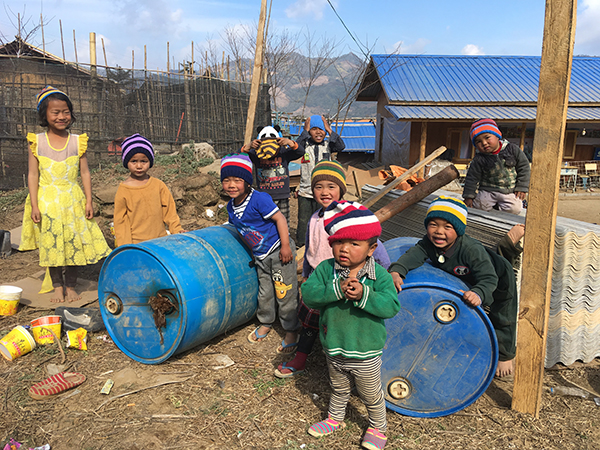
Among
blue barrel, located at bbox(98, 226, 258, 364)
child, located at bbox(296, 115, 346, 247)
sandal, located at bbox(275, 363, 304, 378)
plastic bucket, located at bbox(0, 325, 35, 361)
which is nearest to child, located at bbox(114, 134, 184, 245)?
blue barrel, located at bbox(98, 226, 258, 364)

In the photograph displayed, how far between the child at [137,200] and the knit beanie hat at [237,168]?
2.77ft

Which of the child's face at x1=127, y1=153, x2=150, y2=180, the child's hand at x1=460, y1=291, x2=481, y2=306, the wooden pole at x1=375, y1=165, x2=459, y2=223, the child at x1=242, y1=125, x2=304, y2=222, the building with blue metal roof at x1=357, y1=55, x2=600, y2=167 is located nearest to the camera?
the child's hand at x1=460, y1=291, x2=481, y2=306

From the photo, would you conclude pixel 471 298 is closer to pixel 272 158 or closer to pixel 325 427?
pixel 325 427

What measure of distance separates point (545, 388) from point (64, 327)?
4.00 m

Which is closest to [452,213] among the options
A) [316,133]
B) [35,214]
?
[316,133]

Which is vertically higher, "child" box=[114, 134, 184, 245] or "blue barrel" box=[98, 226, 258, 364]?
"child" box=[114, 134, 184, 245]

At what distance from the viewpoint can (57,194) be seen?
4.14 metres

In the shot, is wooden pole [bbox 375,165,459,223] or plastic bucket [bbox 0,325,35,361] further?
wooden pole [bbox 375,165,459,223]

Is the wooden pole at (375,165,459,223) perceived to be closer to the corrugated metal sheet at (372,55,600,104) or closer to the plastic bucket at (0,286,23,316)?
the plastic bucket at (0,286,23,316)

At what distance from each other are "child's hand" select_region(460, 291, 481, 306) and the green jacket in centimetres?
55

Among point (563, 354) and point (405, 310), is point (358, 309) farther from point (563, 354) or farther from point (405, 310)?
point (563, 354)

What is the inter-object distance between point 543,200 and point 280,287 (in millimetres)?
2055

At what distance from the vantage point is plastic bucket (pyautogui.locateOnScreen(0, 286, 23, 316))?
4.11 m

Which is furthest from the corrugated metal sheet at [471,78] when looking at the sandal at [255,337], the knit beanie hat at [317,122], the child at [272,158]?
the sandal at [255,337]
